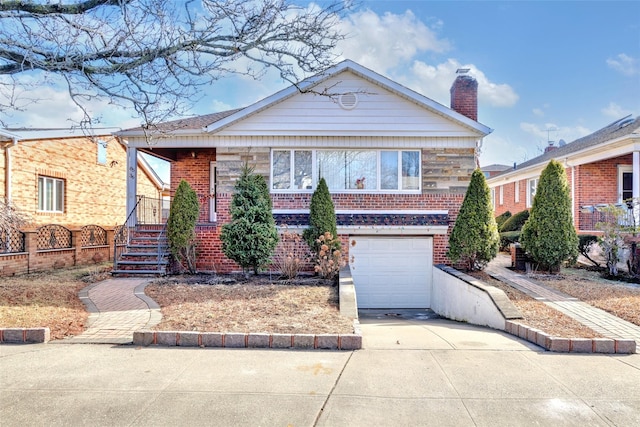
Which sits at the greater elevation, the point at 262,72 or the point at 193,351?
the point at 262,72

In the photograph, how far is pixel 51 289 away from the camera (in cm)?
791

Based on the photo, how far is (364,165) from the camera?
38.3 ft

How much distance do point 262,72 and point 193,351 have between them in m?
5.98

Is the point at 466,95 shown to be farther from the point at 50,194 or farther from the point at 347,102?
the point at 50,194

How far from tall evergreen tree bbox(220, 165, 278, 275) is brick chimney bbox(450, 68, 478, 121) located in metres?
6.68

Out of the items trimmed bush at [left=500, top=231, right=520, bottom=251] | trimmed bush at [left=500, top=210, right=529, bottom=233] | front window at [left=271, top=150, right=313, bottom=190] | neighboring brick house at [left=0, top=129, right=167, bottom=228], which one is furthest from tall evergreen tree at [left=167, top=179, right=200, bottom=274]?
trimmed bush at [left=500, top=210, right=529, bottom=233]

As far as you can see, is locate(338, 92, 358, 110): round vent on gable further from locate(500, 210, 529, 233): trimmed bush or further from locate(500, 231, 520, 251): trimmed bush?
locate(500, 210, 529, 233): trimmed bush

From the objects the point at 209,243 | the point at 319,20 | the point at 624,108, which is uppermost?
the point at 624,108

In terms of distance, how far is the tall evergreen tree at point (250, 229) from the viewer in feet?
32.0

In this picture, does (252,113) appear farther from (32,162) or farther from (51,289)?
(32,162)

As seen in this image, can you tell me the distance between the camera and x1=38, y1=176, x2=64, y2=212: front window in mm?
14242

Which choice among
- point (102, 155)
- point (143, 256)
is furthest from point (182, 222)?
point (102, 155)

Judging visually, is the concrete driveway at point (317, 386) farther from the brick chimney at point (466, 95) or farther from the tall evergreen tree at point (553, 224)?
the brick chimney at point (466, 95)

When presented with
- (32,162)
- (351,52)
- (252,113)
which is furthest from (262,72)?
(32,162)
